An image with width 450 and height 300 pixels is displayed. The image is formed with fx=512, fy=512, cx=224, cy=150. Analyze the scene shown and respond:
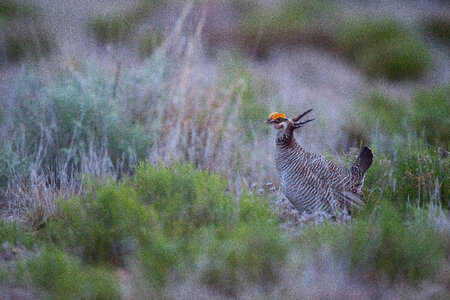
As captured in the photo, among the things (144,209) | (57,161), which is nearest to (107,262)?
(144,209)

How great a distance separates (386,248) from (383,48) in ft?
28.2

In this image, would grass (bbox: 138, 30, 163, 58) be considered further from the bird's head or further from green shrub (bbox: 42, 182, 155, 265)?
green shrub (bbox: 42, 182, 155, 265)

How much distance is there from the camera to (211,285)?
2.91 m

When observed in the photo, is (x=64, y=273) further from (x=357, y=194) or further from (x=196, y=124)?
(x=196, y=124)

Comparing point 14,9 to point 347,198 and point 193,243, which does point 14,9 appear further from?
point 193,243

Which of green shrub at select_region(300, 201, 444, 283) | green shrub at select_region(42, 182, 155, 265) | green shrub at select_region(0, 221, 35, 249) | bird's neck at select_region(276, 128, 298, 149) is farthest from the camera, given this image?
bird's neck at select_region(276, 128, 298, 149)

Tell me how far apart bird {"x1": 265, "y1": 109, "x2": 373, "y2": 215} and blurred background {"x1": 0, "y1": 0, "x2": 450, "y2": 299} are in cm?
17

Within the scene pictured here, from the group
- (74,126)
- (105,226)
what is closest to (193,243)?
(105,226)

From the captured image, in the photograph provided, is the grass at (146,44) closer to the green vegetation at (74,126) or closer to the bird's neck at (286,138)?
the green vegetation at (74,126)

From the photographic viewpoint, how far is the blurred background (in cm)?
289

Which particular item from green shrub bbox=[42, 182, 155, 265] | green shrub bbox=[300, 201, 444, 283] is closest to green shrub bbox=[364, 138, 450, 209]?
green shrub bbox=[300, 201, 444, 283]

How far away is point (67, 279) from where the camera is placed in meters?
2.64

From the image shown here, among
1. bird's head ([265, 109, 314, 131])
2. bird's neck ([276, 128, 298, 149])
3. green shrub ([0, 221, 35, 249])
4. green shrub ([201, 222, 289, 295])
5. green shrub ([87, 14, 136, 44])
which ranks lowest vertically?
green shrub ([0, 221, 35, 249])

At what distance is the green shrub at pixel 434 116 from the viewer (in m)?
6.33
